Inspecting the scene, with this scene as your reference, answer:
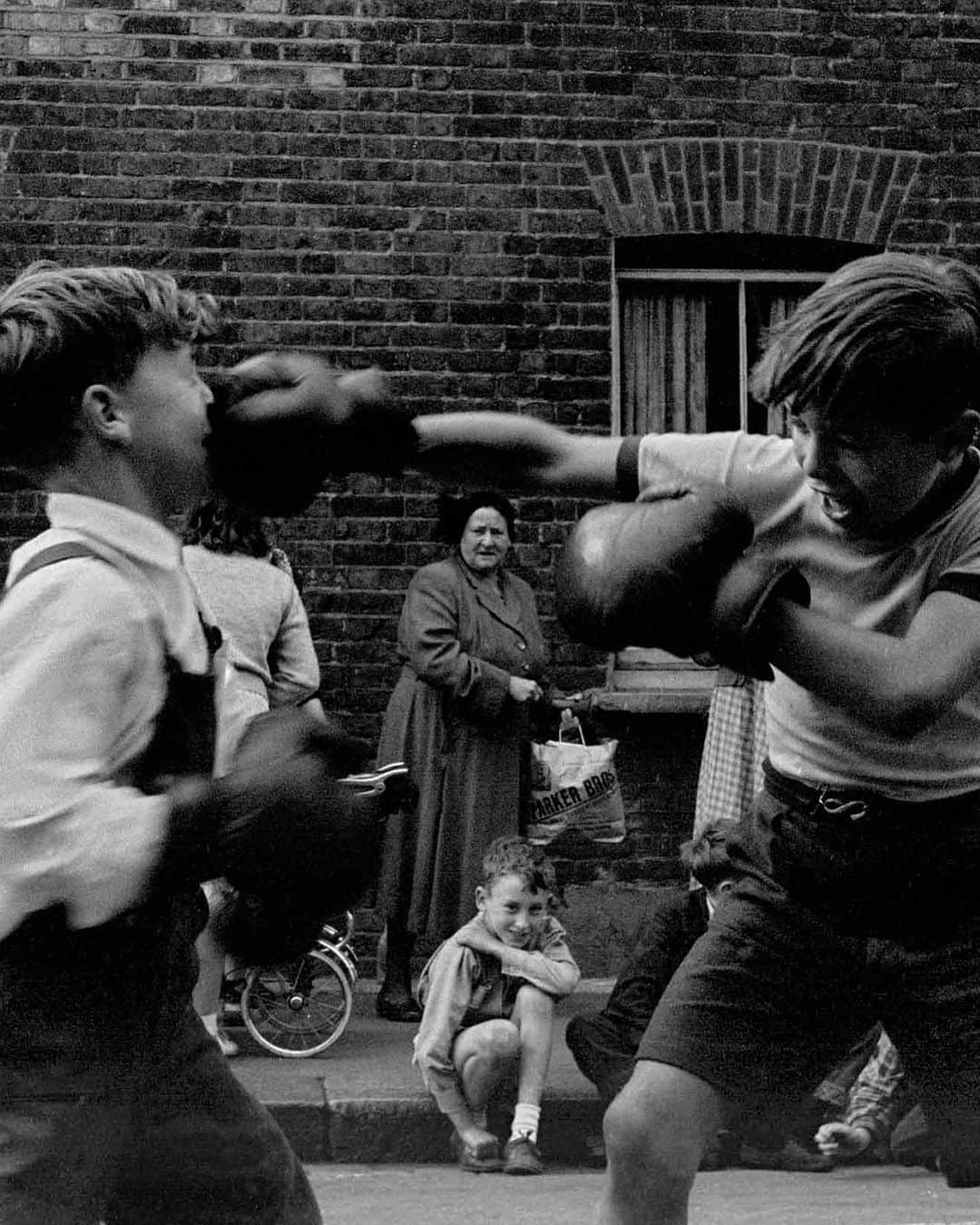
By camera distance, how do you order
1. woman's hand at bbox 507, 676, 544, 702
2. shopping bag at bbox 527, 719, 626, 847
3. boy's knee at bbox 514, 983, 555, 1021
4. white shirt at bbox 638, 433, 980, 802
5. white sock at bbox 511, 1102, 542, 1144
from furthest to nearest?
1. shopping bag at bbox 527, 719, 626, 847
2. woman's hand at bbox 507, 676, 544, 702
3. boy's knee at bbox 514, 983, 555, 1021
4. white sock at bbox 511, 1102, 542, 1144
5. white shirt at bbox 638, 433, 980, 802

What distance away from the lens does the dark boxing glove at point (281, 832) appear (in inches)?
96.5

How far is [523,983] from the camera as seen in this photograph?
6312 millimetres

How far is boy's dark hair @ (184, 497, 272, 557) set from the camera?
6.48 metres

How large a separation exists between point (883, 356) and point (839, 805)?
0.73 metres

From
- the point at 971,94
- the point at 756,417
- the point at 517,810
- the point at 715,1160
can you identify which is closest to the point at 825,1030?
the point at 715,1160

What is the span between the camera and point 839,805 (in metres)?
3.27

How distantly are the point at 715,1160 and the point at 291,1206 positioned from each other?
3.72 m

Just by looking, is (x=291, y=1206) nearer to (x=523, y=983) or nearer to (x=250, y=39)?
(x=523, y=983)

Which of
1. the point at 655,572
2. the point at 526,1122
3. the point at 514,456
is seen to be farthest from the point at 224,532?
the point at 655,572

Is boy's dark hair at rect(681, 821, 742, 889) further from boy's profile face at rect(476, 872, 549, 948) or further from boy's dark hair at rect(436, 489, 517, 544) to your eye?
boy's dark hair at rect(436, 489, 517, 544)

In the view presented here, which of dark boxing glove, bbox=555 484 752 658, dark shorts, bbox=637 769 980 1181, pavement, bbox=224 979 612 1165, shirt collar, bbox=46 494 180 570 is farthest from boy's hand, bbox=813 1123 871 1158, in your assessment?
shirt collar, bbox=46 494 180 570

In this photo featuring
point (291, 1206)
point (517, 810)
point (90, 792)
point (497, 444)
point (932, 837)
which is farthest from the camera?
point (517, 810)

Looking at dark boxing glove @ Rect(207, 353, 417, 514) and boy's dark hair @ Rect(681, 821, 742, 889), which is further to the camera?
boy's dark hair @ Rect(681, 821, 742, 889)

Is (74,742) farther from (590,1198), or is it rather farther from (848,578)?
(590,1198)
